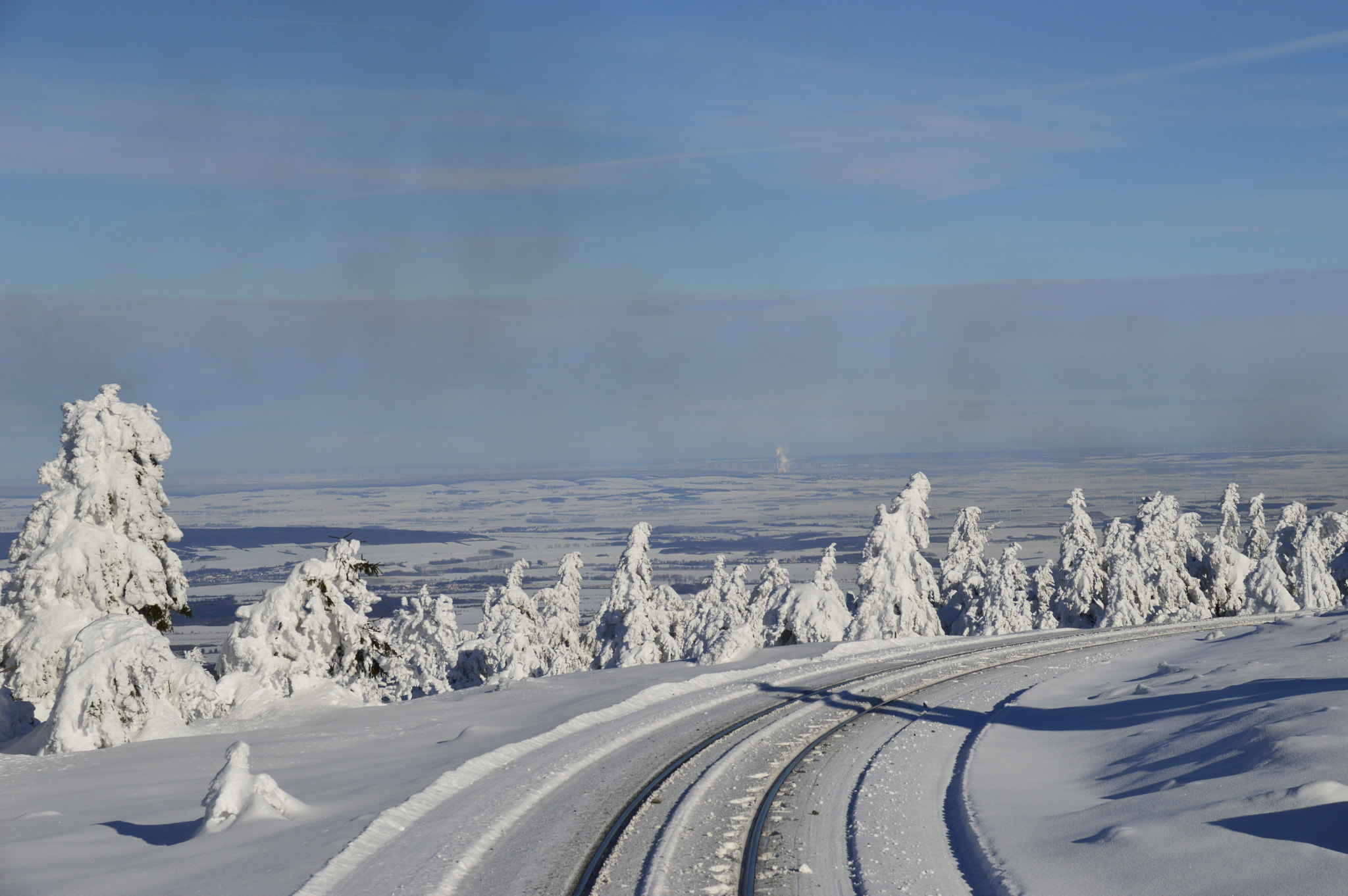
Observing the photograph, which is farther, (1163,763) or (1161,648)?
(1161,648)

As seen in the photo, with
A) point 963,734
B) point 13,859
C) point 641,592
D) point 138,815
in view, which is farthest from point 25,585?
point 641,592

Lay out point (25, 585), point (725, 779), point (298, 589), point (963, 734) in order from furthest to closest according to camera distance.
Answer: point (298, 589) → point (25, 585) → point (963, 734) → point (725, 779)

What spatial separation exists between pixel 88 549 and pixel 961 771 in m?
23.1

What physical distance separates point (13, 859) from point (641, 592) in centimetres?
4288

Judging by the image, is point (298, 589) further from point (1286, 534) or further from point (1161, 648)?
point (1286, 534)

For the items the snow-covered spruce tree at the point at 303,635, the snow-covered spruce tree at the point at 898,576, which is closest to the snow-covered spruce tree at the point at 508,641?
the snow-covered spruce tree at the point at 898,576

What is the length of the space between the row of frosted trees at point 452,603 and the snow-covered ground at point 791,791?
188 centimetres

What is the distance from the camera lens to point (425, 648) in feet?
210

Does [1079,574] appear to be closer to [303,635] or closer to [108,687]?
[303,635]

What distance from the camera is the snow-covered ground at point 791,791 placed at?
12633mm

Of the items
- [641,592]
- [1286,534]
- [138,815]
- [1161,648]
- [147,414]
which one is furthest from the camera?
[1286,534]

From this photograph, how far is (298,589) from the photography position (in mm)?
29859

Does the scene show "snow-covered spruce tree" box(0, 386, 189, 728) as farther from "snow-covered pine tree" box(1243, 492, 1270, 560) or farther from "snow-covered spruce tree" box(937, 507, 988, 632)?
"snow-covered pine tree" box(1243, 492, 1270, 560)

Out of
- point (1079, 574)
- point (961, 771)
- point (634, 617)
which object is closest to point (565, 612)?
point (634, 617)
